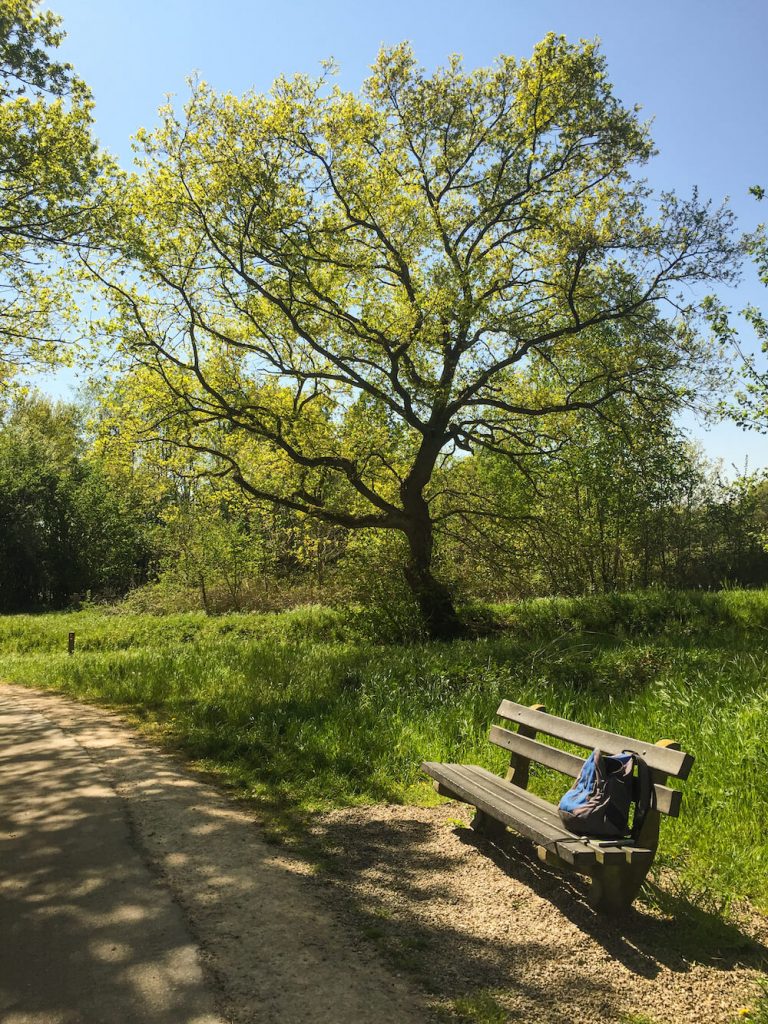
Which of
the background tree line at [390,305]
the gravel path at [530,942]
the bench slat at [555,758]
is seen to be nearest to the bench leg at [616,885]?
the gravel path at [530,942]

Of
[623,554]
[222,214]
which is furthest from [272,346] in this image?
[623,554]

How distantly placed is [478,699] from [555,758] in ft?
11.6

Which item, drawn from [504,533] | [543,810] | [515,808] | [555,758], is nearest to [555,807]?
[543,810]

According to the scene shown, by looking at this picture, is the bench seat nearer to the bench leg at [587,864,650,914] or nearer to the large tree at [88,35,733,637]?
the bench leg at [587,864,650,914]

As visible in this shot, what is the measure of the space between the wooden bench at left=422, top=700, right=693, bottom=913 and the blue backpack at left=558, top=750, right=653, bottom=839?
0.06 m

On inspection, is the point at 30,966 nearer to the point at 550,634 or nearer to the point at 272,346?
the point at 550,634

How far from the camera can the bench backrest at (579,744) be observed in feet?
12.2

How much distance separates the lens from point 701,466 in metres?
22.9

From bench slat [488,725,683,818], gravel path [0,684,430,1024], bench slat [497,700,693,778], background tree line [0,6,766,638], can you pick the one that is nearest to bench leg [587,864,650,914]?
bench slat [488,725,683,818]

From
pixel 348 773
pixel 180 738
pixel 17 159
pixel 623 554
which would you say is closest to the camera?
pixel 348 773

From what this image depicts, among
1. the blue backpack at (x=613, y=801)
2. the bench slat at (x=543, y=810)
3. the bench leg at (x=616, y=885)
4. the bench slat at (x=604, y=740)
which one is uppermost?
the bench slat at (x=604, y=740)

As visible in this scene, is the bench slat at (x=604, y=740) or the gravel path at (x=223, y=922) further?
the bench slat at (x=604, y=740)

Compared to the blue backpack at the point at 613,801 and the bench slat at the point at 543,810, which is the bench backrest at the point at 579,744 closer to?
the blue backpack at the point at 613,801

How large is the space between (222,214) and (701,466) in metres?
16.8
